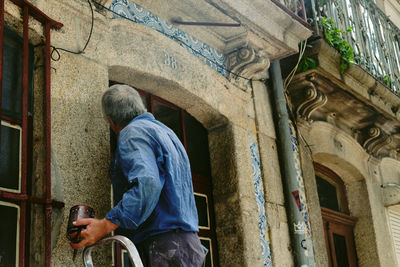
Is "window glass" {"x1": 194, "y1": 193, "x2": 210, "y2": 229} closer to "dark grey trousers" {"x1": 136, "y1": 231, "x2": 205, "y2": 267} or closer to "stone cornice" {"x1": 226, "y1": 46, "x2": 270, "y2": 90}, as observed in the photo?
"stone cornice" {"x1": 226, "y1": 46, "x2": 270, "y2": 90}

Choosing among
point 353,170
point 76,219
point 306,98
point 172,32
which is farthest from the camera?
point 353,170

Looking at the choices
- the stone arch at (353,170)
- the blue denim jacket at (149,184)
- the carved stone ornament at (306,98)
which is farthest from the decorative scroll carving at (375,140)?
the blue denim jacket at (149,184)

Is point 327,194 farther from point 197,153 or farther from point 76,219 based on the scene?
point 76,219

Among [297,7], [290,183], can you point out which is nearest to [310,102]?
[297,7]

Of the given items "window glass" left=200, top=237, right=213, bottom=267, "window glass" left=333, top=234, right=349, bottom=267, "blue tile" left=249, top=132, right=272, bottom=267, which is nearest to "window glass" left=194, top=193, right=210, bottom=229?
"window glass" left=200, top=237, right=213, bottom=267

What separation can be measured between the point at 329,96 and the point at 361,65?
0.65 m

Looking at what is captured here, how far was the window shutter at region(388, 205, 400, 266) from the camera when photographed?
6.89m

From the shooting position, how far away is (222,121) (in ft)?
15.8

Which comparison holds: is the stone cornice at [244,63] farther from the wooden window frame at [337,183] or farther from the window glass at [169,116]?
the wooden window frame at [337,183]

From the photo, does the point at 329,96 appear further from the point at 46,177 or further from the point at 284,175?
the point at 46,177

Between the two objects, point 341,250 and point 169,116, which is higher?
point 169,116

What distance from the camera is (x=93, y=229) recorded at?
8.87 ft

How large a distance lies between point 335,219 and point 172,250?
390 centimetres

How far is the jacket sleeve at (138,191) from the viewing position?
264 centimetres
